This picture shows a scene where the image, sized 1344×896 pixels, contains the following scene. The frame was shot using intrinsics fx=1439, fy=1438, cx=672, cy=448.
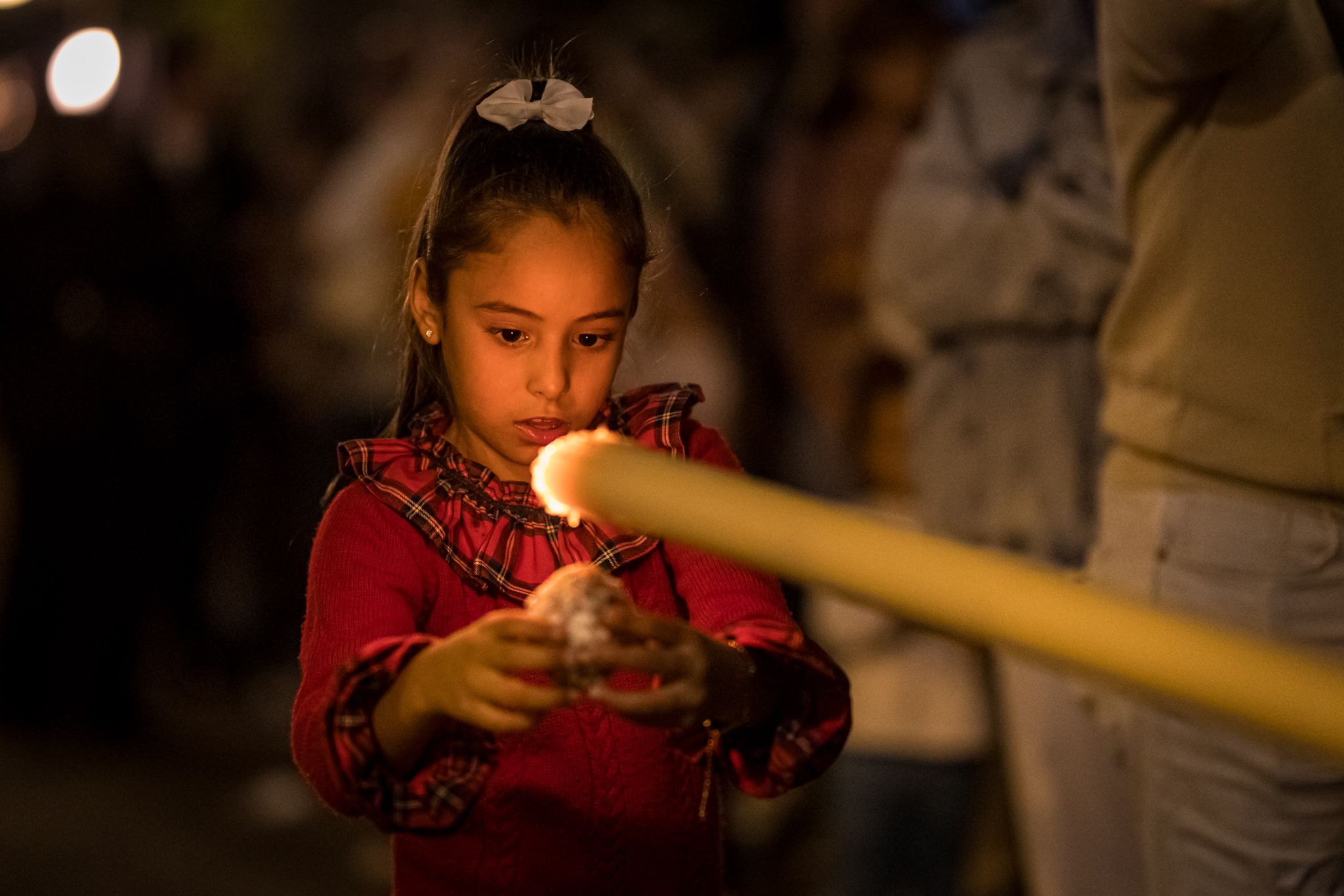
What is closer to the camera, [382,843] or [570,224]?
[570,224]

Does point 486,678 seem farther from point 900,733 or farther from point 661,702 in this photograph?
point 900,733

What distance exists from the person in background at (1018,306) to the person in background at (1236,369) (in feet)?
1.72

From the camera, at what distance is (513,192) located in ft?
3.92

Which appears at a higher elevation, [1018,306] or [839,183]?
[839,183]

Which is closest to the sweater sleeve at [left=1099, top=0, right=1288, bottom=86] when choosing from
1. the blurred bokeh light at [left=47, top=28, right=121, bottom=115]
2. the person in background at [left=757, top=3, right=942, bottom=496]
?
the person in background at [left=757, top=3, right=942, bottom=496]

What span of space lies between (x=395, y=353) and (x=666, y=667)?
0.61m

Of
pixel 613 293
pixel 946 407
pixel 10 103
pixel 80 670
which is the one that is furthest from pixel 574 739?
pixel 10 103

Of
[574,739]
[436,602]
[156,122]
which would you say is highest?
[156,122]

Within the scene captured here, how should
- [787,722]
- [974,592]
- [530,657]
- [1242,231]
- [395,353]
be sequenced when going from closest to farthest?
[974,592]
[530,657]
[787,722]
[395,353]
[1242,231]

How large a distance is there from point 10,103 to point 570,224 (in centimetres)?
629

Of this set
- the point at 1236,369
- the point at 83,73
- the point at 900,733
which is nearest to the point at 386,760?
the point at 1236,369

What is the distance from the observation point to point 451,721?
1.09 m

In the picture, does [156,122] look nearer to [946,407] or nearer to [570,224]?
[946,407]

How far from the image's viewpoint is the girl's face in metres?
1.16
